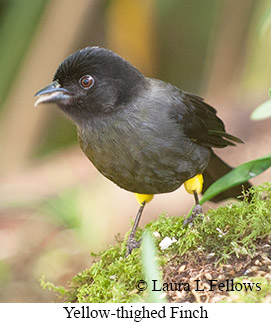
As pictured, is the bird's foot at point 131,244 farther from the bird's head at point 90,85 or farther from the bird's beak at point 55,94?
the bird's beak at point 55,94

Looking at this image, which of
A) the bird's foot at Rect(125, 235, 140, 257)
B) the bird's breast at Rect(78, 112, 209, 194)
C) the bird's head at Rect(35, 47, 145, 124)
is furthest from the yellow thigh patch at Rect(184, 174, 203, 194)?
the bird's head at Rect(35, 47, 145, 124)

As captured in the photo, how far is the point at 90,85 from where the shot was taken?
356 centimetres

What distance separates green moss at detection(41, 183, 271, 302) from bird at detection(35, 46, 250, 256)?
0.34 m

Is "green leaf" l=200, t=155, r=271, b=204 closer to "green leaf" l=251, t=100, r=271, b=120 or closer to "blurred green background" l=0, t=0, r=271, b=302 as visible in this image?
"green leaf" l=251, t=100, r=271, b=120

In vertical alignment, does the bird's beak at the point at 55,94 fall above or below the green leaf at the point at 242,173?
above

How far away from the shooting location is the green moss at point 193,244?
2879 millimetres

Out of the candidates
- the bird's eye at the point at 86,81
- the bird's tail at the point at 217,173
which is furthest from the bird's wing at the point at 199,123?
the bird's eye at the point at 86,81

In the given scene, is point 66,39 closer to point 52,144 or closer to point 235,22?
point 52,144

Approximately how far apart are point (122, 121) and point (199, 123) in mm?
760

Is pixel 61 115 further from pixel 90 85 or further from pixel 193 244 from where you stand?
pixel 193 244

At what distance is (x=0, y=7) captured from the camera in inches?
331

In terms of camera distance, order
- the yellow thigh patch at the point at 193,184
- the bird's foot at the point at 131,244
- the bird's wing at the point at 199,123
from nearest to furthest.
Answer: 1. the bird's foot at the point at 131,244
2. the bird's wing at the point at 199,123
3. the yellow thigh patch at the point at 193,184

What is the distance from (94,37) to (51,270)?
4775 mm

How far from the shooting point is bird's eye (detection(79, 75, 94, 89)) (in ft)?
11.6
